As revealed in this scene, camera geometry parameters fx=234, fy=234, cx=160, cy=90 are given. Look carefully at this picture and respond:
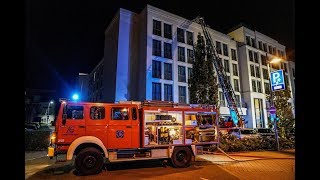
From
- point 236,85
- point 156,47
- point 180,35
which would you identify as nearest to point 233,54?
point 236,85

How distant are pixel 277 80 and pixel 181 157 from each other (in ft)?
36.9

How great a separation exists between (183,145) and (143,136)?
7.19 feet

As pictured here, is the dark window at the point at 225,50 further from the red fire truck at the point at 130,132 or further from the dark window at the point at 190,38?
the red fire truck at the point at 130,132

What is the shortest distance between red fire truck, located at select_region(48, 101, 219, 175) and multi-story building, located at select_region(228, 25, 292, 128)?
32.6 meters

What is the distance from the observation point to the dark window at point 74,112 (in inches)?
402

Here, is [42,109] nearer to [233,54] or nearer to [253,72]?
[233,54]

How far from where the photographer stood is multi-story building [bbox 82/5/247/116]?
3219 centimetres

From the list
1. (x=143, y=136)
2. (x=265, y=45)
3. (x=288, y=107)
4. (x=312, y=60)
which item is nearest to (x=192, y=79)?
(x=288, y=107)

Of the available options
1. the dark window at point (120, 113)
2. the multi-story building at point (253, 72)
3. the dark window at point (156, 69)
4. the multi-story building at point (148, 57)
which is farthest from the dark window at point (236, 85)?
the dark window at point (120, 113)

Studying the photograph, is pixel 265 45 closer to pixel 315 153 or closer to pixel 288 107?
pixel 288 107

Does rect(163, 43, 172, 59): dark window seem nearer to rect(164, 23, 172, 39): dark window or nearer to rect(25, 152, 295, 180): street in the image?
rect(164, 23, 172, 39): dark window

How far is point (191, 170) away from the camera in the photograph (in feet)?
35.4

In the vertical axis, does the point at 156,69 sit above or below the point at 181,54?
below

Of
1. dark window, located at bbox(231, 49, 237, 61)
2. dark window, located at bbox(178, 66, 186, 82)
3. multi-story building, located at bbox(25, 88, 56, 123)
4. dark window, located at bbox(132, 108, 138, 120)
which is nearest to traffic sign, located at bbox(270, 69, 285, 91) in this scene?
dark window, located at bbox(132, 108, 138, 120)
